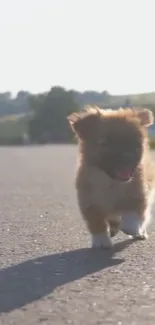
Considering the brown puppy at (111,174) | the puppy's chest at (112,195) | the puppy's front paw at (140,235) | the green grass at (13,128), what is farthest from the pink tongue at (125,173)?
the green grass at (13,128)

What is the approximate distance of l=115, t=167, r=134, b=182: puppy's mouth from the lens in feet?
25.1

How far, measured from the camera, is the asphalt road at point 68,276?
495 centimetres

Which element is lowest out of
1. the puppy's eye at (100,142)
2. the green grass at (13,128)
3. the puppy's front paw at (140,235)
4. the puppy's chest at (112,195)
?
the green grass at (13,128)

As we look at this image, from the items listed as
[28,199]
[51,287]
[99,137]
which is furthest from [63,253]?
[28,199]

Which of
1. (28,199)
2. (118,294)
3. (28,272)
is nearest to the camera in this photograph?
(118,294)

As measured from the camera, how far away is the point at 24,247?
26.0 feet

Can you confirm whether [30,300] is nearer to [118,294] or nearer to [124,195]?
[118,294]

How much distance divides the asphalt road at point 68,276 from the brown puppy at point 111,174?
0.24 meters

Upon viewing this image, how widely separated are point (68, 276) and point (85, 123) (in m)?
2.11

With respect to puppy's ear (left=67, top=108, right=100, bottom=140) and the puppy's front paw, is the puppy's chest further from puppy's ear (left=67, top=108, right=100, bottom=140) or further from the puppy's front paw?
puppy's ear (left=67, top=108, right=100, bottom=140)

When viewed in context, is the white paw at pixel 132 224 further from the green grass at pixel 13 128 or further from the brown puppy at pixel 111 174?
the green grass at pixel 13 128

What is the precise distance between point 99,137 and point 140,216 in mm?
735

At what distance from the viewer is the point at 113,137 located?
7703 mm

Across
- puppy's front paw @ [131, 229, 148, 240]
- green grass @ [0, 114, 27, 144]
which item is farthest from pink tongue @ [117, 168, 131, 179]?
green grass @ [0, 114, 27, 144]
